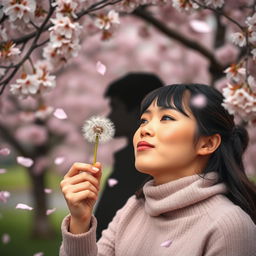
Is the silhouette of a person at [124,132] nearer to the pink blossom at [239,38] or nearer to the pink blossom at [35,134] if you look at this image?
the pink blossom at [239,38]

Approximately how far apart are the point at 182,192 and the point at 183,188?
3 cm

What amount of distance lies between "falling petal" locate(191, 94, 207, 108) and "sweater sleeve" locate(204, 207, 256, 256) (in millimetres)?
443

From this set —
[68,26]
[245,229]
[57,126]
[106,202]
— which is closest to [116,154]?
[106,202]

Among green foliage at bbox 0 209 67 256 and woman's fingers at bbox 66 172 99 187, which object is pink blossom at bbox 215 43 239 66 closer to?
woman's fingers at bbox 66 172 99 187

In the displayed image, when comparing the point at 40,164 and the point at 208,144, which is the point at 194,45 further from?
the point at 40,164

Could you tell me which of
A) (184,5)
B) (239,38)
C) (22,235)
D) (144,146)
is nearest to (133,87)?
(184,5)

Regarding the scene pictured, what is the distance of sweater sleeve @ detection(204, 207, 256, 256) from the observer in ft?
5.57

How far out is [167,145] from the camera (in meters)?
1.84

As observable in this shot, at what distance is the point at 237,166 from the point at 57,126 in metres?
7.56

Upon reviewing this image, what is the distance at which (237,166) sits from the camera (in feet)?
6.57

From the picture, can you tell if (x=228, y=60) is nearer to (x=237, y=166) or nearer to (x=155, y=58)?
(x=237, y=166)

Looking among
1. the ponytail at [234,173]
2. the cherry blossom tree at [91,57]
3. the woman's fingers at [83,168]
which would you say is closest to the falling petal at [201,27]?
the cherry blossom tree at [91,57]

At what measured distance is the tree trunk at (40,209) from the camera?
7.36 meters

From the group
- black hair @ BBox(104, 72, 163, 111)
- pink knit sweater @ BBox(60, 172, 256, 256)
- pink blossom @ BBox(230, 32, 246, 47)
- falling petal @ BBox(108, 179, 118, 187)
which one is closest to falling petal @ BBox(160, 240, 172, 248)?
pink knit sweater @ BBox(60, 172, 256, 256)
